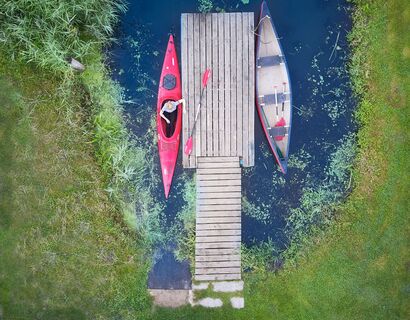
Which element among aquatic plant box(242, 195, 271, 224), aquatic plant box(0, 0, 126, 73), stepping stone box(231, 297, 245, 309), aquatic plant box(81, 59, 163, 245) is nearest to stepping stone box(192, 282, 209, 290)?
stepping stone box(231, 297, 245, 309)

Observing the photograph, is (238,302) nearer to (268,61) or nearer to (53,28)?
(268,61)

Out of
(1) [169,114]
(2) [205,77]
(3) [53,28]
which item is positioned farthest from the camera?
(1) [169,114]

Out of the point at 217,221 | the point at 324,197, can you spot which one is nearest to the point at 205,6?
the point at 217,221

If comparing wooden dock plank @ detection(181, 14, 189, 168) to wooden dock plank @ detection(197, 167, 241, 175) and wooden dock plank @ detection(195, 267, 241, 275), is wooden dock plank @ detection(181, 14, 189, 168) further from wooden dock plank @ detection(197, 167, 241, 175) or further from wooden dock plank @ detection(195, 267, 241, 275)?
wooden dock plank @ detection(195, 267, 241, 275)

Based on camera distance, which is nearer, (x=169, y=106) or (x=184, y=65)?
(x=169, y=106)

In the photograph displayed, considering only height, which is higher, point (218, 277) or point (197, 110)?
point (197, 110)

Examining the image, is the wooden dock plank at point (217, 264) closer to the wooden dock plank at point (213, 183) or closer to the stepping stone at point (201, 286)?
the stepping stone at point (201, 286)

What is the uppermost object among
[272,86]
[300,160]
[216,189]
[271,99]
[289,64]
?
[289,64]

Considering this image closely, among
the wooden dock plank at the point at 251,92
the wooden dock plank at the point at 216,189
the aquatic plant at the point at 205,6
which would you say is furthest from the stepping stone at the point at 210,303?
the aquatic plant at the point at 205,6

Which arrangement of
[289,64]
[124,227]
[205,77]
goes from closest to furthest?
[205,77] < [124,227] < [289,64]
